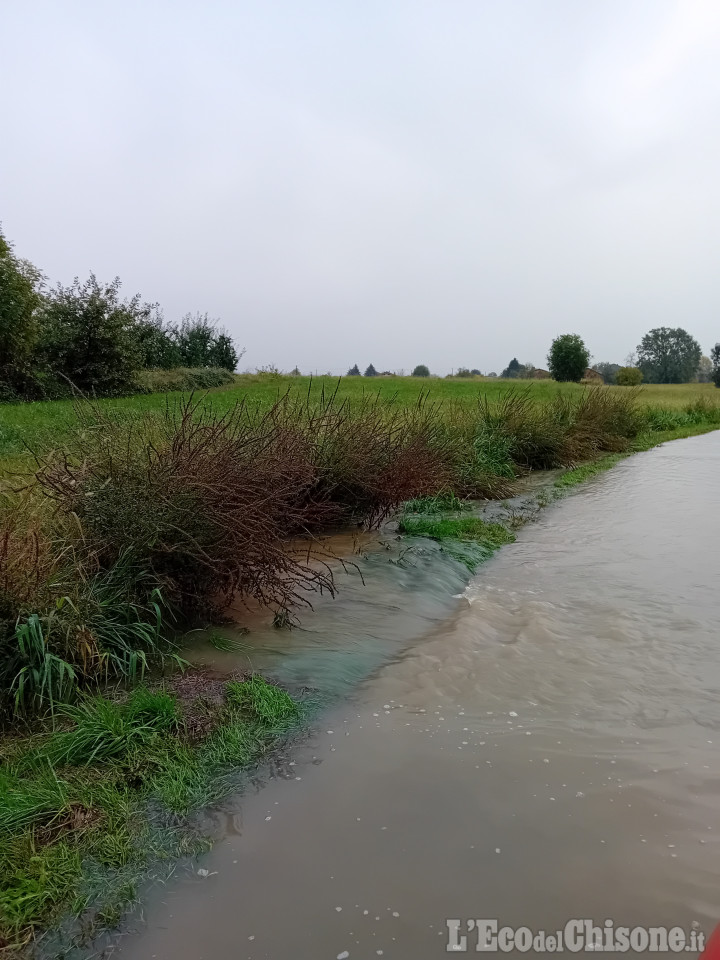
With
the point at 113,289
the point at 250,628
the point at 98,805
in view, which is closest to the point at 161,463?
the point at 250,628

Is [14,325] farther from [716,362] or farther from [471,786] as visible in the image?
[716,362]

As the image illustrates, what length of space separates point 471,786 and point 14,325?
73.1 feet

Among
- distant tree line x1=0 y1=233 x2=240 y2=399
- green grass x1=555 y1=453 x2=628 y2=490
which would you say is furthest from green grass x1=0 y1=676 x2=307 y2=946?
distant tree line x1=0 y1=233 x2=240 y2=399

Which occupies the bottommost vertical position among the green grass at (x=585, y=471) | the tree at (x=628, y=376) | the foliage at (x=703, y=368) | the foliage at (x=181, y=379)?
the green grass at (x=585, y=471)

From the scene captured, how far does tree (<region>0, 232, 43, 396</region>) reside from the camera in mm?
20719

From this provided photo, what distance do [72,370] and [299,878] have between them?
21.9 m

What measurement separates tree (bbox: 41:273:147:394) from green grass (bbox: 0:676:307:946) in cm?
1986

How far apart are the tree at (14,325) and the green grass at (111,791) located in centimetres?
2018

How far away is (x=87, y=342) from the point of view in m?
21.8

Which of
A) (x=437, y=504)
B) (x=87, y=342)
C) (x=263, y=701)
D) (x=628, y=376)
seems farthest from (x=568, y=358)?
(x=263, y=701)

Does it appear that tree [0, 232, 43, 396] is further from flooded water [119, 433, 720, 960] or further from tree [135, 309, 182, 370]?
flooded water [119, 433, 720, 960]

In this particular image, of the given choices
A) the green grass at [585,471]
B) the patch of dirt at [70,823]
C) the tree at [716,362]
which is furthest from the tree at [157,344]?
the tree at [716,362]

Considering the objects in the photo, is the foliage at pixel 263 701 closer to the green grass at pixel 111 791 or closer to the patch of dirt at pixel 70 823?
the green grass at pixel 111 791

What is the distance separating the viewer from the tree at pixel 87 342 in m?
21.7
